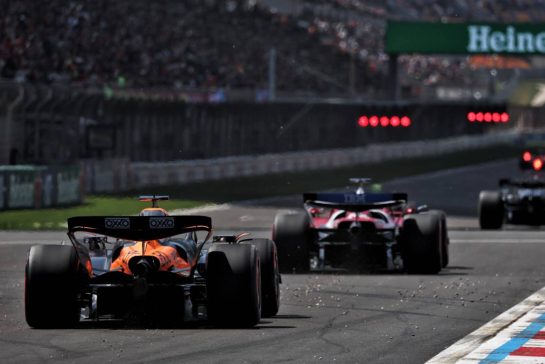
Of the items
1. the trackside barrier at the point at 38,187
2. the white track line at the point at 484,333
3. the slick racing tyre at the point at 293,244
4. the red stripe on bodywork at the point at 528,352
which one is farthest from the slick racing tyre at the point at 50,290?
the trackside barrier at the point at 38,187

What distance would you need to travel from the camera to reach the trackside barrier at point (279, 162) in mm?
44062

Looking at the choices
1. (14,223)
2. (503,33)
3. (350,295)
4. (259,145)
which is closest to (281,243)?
(350,295)

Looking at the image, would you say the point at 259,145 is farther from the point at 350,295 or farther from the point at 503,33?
the point at 350,295

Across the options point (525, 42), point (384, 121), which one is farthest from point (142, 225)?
point (525, 42)

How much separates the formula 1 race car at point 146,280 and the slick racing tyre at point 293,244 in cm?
616

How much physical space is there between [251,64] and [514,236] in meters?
34.8

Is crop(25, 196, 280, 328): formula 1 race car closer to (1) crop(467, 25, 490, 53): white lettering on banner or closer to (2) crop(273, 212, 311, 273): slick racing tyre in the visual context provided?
(2) crop(273, 212, 311, 273): slick racing tyre

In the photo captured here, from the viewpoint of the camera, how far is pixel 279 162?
181ft

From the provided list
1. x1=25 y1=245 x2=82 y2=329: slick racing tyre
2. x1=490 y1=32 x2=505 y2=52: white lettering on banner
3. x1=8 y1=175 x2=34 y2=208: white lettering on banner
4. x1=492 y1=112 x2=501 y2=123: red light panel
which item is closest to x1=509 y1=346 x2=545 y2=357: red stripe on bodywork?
x1=25 y1=245 x2=82 y2=329: slick racing tyre

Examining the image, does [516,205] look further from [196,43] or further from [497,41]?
→ [497,41]

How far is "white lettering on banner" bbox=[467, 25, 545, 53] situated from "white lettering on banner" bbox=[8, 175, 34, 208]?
4209 cm

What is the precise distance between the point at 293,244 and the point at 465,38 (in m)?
54.8

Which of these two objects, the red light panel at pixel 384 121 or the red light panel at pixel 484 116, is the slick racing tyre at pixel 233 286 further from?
A: the red light panel at pixel 484 116

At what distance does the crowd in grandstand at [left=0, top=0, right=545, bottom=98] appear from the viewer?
1740 inches
